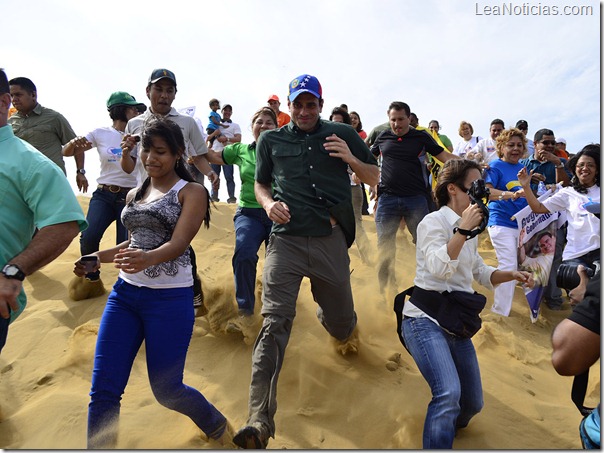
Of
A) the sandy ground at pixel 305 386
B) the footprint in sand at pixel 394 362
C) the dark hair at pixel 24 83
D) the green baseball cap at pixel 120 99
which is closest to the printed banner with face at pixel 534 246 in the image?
the sandy ground at pixel 305 386

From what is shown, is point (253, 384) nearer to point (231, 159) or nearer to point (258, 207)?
point (258, 207)

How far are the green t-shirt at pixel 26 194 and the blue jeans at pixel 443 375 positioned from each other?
194 cm

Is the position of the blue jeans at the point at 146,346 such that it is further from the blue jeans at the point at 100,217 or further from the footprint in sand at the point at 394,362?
the blue jeans at the point at 100,217

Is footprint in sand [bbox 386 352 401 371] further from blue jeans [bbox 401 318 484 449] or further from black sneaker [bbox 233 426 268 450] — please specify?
black sneaker [bbox 233 426 268 450]

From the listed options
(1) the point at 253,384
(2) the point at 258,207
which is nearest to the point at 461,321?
(1) the point at 253,384

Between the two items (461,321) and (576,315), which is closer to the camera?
(576,315)

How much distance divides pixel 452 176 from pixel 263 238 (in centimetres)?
190

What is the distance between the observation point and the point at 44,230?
224 cm

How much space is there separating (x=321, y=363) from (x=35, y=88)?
4.40m

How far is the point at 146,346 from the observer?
2764 millimetres

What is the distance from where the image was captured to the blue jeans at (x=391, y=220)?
537 cm

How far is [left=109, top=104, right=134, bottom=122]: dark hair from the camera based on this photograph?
5258 millimetres

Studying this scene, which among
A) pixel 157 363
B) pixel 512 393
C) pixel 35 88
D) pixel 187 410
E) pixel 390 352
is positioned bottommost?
pixel 512 393

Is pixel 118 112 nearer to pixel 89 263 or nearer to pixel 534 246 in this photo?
pixel 89 263
